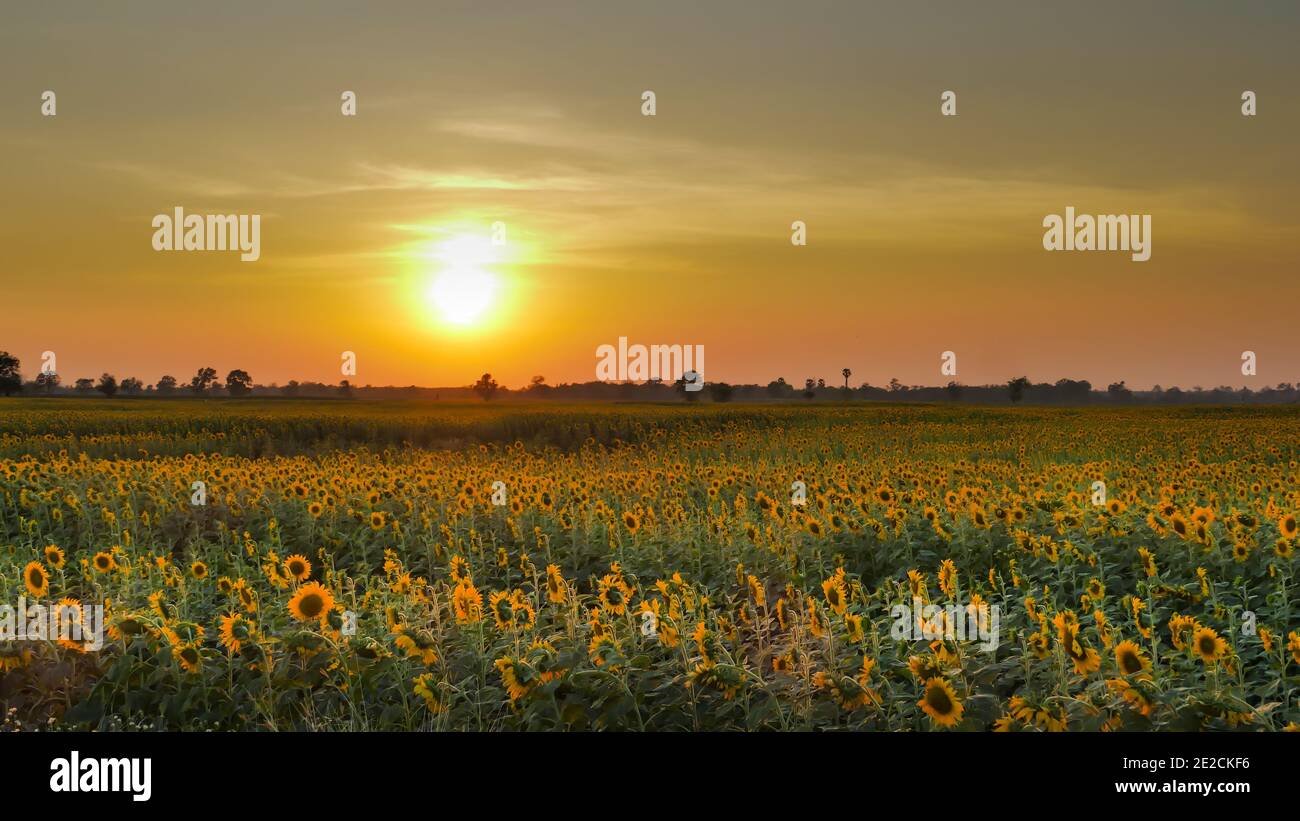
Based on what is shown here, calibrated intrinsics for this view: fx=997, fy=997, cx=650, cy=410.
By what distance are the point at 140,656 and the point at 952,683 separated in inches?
222

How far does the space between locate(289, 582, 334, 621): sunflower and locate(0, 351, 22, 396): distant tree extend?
448 feet

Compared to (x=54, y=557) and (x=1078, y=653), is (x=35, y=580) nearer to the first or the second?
(x=54, y=557)

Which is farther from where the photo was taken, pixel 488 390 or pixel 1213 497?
pixel 488 390

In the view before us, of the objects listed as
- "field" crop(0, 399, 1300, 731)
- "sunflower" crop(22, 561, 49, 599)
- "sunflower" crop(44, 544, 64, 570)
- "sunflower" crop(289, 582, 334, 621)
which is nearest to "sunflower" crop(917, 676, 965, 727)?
"field" crop(0, 399, 1300, 731)

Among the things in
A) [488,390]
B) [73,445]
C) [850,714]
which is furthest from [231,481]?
[488,390]

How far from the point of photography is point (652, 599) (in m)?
8.31

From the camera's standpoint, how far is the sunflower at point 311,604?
22.3 ft

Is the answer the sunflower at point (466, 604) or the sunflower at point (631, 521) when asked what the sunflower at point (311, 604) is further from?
the sunflower at point (631, 521)

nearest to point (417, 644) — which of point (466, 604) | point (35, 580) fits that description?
point (466, 604)

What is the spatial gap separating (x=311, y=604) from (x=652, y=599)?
2.78 metres

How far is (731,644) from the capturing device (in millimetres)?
7121

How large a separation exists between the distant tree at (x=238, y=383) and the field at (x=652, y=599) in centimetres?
13020

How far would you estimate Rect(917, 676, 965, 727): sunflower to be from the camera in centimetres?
507
